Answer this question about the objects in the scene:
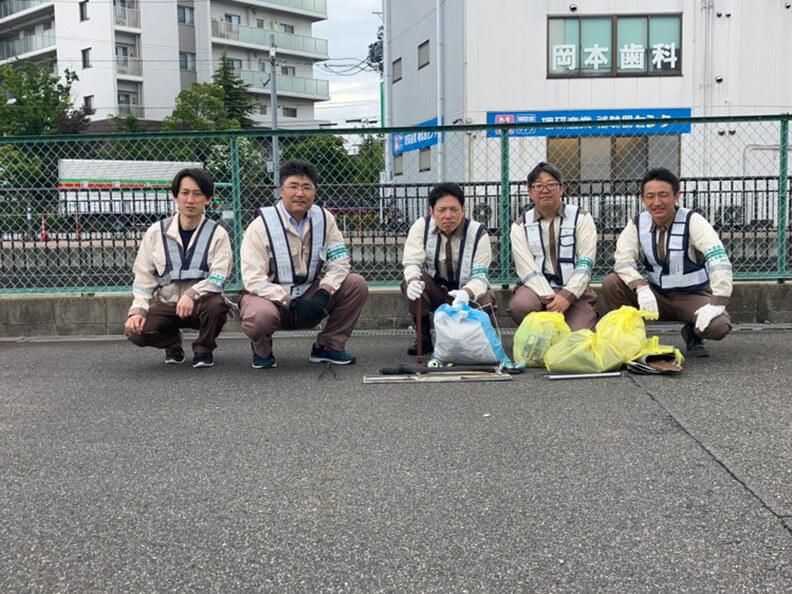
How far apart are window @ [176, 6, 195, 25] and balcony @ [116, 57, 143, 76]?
180 inches

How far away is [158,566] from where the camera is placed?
2244 mm

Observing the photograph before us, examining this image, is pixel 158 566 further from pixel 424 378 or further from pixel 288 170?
pixel 288 170

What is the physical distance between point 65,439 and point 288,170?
2296 mm

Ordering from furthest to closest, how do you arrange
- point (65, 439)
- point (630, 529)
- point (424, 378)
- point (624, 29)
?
point (624, 29), point (424, 378), point (65, 439), point (630, 529)

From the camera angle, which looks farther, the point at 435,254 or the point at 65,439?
the point at 435,254

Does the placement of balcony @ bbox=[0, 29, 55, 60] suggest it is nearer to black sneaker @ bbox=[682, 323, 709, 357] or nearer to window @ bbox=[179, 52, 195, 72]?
window @ bbox=[179, 52, 195, 72]

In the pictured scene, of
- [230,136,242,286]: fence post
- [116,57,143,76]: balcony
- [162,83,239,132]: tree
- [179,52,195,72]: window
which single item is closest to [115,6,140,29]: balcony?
[116,57,143,76]: balcony

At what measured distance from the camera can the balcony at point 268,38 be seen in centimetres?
4303

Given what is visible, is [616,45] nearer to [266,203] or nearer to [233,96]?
[266,203]

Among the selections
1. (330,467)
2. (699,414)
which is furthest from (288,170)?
(699,414)

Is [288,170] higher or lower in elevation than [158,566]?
higher

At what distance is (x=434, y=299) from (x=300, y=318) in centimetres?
102

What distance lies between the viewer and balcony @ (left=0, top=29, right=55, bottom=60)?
40678mm

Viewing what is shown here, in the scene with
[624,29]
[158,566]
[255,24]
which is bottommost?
[158,566]
